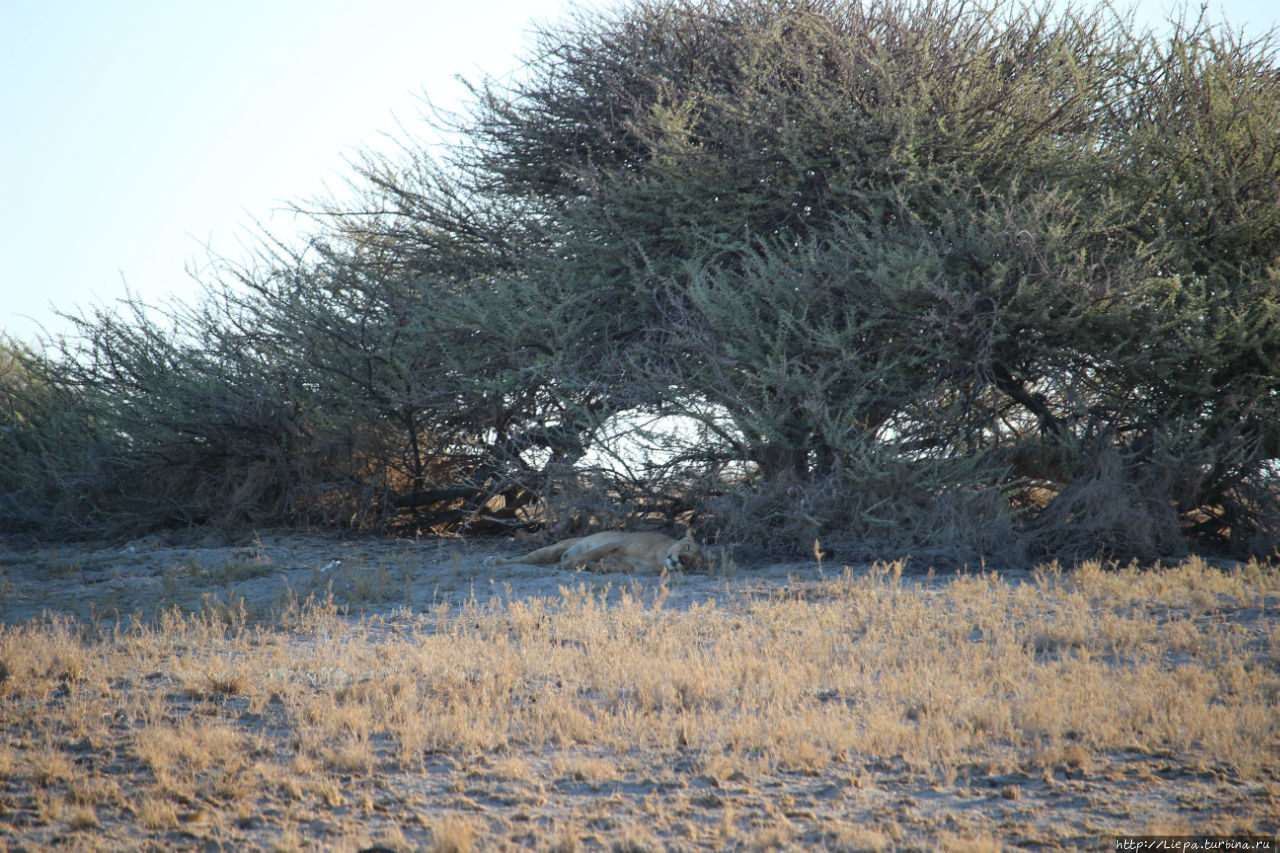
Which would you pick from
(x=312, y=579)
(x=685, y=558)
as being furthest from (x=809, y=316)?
(x=312, y=579)

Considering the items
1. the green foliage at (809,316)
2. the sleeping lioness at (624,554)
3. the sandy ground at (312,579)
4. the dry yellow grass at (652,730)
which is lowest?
the dry yellow grass at (652,730)

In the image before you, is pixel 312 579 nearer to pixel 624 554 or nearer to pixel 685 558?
pixel 624 554

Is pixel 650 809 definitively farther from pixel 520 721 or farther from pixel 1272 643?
pixel 1272 643

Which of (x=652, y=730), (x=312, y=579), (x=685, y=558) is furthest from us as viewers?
(x=685, y=558)

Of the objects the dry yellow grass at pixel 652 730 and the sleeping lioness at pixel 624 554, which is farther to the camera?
the sleeping lioness at pixel 624 554

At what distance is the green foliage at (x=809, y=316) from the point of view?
9.32 metres

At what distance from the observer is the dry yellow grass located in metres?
3.81

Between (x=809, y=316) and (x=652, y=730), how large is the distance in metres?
6.02

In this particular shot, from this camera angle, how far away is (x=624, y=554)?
9422mm

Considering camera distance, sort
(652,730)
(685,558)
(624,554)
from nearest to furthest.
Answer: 1. (652,730)
2. (685,558)
3. (624,554)

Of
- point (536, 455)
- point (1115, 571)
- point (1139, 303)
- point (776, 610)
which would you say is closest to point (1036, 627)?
point (776, 610)

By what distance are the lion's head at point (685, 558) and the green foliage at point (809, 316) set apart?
0.65m

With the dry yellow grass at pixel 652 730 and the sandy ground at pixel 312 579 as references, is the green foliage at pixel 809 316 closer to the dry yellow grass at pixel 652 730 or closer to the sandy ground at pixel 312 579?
the sandy ground at pixel 312 579

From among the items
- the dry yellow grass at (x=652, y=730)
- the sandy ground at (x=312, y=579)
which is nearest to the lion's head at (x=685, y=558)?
the sandy ground at (x=312, y=579)
